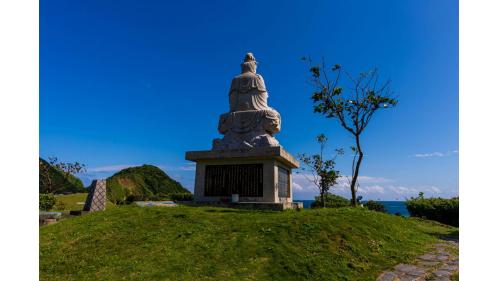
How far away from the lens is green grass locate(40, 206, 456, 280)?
5.15 meters

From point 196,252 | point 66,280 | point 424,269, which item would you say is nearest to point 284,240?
point 196,252

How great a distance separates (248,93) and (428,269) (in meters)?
10.5

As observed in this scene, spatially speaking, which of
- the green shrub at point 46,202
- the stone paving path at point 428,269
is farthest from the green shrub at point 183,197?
the stone paving path at point 428,269

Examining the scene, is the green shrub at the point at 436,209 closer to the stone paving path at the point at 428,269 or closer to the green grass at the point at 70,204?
the stone paving path at the point at 428,269

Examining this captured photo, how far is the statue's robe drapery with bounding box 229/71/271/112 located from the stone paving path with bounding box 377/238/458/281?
926cm

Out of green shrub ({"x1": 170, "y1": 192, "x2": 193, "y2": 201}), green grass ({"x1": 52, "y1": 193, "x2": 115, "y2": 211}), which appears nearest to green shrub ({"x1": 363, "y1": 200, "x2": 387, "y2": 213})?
green shrub ({"x1": 170, "y1": 192, "x2": 193, "y2": 201})

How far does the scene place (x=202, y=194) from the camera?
12.6m

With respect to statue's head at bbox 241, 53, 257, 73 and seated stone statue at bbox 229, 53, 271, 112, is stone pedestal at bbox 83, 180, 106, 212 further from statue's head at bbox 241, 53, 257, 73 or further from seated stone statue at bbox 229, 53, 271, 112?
statue's head at bbox 241, 53, 257, 73

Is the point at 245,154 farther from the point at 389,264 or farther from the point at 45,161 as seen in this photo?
the point at 45,161

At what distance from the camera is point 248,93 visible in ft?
47.5

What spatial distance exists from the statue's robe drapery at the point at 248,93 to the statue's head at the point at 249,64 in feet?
2.37

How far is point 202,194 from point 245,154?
8.23ft

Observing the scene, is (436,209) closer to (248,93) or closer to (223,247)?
(248,93)

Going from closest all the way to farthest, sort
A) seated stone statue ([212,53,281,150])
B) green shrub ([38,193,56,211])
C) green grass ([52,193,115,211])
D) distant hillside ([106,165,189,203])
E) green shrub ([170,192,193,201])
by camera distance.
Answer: seated stone statue ([212,53,281,150])
green shrub ([38,193,56,211])
green grass ([52,193,115,211])
green shrub ([170,192,193,201])
distant hillside ([106,165,189,203])
